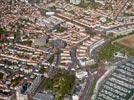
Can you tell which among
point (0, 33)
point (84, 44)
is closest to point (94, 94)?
point (84, 44)

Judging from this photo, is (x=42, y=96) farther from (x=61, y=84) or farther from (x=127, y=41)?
(x=127, y=41)

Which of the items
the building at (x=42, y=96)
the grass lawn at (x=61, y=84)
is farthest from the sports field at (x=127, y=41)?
the building at (x=42, y=96)

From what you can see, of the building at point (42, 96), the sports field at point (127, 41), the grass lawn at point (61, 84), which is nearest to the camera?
the building at point (42, 96)

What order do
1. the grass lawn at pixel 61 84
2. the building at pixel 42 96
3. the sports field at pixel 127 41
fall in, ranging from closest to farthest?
the building at pixel 42 96 < the grass lawn at pixel 61 84 < the sports field at pixel 127 41

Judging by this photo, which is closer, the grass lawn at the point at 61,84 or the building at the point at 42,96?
the building at the point at 42,96

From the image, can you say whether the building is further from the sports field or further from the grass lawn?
the sports field

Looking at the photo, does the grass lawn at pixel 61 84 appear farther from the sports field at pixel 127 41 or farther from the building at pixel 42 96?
the sports field at pixel 127 41

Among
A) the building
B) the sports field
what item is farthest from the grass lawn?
the sports field

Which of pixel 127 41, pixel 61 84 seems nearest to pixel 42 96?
pixel 61 84
